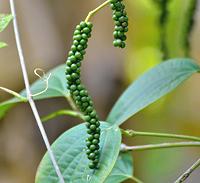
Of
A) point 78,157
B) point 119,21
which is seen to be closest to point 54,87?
point 78,157

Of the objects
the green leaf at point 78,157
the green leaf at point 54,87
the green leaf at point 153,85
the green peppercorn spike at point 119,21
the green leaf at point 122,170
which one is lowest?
the green leaf at point 122,170

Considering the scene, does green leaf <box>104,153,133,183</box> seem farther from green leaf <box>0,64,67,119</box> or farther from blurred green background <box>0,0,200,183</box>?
blurred green background <box>0,0,200,183</box>

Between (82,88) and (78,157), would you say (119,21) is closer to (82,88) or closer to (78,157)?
(82,88)

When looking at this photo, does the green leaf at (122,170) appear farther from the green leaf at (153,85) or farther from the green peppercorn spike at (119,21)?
the green peppercorn spike at (119,21)

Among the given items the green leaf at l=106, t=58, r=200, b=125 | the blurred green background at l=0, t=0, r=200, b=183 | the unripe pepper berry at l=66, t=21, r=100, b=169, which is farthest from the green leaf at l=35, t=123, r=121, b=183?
the blurred green background at l=0, t=0, r=200, b=183

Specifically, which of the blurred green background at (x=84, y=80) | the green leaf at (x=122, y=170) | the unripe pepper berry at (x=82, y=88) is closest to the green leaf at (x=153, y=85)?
the green leaf at (x=122, y=170)
